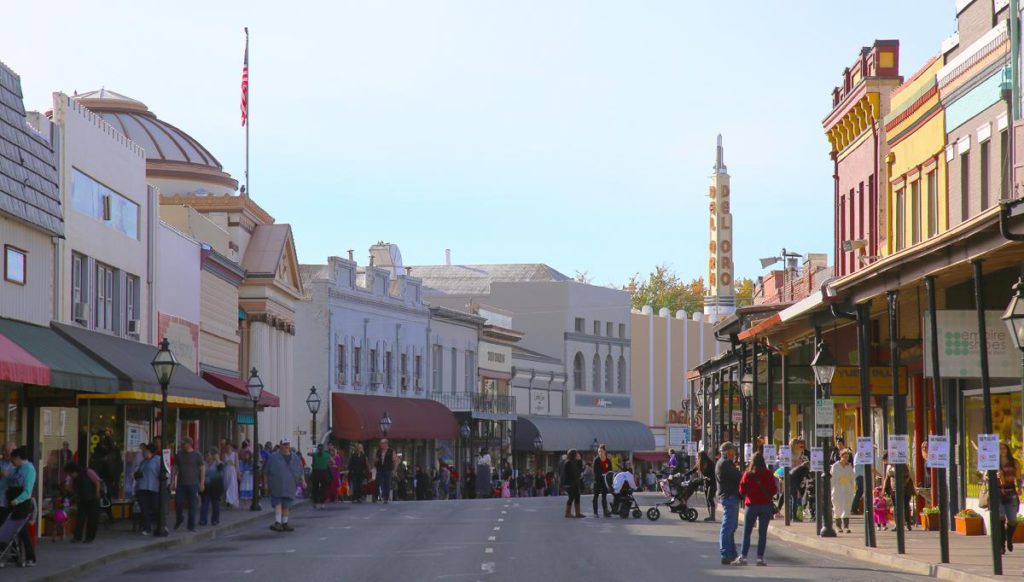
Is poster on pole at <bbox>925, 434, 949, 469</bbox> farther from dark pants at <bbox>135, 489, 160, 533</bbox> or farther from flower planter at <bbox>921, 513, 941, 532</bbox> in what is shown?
dark pants at <bbox>135, 489, 160, 533</bbox>

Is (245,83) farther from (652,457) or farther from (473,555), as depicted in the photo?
(652,457)

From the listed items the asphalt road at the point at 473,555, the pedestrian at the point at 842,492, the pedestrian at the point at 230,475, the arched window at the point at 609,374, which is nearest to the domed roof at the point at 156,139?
the pedestrian at the point at 230,475

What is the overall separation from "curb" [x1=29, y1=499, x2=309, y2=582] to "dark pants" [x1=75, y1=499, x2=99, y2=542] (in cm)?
102

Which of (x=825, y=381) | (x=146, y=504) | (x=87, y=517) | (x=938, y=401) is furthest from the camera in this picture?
(x=146, y=504)

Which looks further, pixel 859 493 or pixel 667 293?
pixel 667 293

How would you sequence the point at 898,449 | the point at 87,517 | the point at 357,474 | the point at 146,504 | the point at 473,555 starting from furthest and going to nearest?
1. the point at 357,474
2. the point at 146,504
3. the point at 87,517
4. the point at 473,555
5. the point at 898,449

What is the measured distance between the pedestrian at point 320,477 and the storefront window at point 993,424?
62.1 feet

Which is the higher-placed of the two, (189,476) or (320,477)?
(189,476)

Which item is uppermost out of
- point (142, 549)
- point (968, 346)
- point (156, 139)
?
point (156, 139)

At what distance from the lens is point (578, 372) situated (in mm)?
91750

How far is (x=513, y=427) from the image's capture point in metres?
79.2

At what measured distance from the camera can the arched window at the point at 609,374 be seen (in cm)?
9420

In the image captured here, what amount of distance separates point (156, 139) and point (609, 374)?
152ft

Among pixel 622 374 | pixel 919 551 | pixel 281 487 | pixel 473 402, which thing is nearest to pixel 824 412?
pixel 919 551
